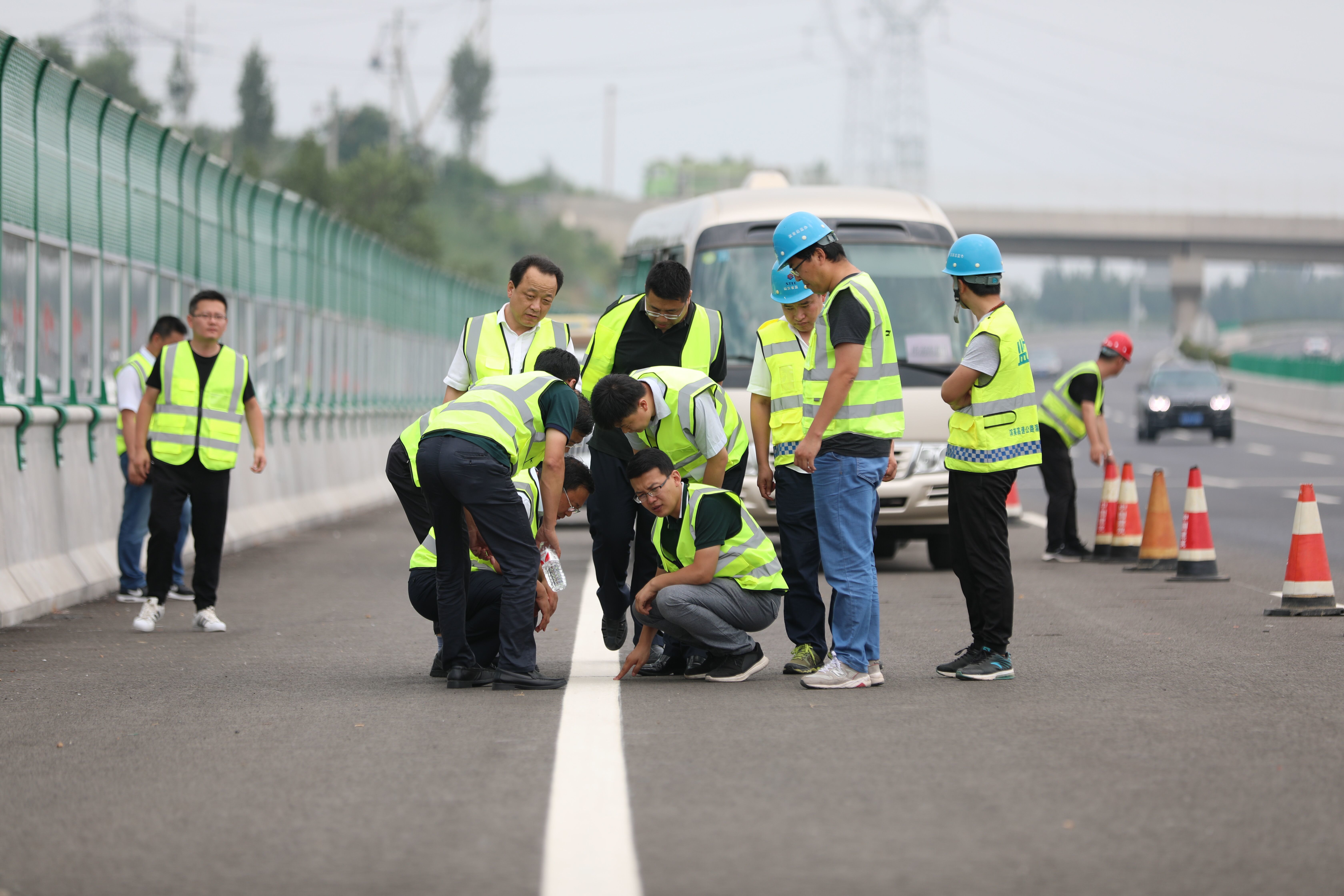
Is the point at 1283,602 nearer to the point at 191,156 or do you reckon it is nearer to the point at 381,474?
the point at 191,156

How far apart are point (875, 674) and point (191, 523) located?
4536 millimetres

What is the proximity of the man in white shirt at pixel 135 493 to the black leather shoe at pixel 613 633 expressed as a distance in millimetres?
4265

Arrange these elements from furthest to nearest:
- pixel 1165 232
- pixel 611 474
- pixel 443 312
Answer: pixel 1165 232
pixel 443 312
pixel 611 474

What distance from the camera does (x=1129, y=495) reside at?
14.0m

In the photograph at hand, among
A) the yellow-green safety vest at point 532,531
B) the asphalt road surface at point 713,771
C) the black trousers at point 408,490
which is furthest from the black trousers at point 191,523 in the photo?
the yellow-green safety vest at point 532,531

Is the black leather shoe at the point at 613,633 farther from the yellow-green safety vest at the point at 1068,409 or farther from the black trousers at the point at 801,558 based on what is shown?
the yellow-green safety vest at the point at 1068,409

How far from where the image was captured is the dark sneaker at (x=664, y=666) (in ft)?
26.2

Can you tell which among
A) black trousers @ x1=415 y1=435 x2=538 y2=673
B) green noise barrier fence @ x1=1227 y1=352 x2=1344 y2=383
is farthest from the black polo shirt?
green noise barrier fence @ x1=1227 y1=352 x2=1344 y2=383

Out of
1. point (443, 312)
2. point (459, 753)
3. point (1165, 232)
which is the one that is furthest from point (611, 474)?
point (1165, 232)

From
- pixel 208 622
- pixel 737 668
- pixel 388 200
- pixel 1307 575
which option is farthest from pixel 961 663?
pixel 388 200

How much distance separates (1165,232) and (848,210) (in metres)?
70.7

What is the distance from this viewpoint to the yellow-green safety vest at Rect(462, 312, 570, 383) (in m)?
8.48

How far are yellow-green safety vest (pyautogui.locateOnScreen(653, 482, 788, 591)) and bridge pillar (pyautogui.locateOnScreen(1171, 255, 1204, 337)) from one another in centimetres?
8117

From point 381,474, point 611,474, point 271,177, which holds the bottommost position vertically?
point 381,474
